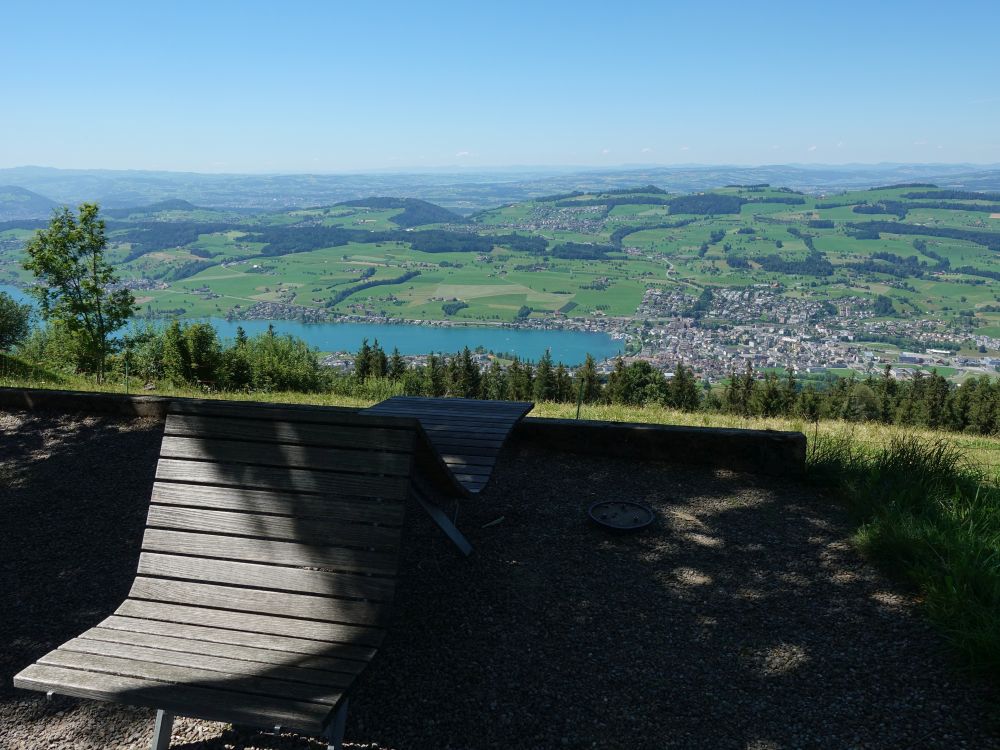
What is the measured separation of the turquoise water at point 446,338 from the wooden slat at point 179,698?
66901 mm

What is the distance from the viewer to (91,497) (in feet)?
16.5

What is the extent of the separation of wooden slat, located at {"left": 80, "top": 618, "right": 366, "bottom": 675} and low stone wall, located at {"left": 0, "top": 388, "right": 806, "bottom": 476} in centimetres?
300

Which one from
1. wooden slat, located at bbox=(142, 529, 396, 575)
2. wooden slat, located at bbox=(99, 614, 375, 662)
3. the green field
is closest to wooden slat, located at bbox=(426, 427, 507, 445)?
Answer: wooden slat, located at bbox=(142, 529, 396, 575)

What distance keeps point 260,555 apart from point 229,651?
410 millimetres

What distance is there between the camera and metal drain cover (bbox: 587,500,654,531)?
14.4ft

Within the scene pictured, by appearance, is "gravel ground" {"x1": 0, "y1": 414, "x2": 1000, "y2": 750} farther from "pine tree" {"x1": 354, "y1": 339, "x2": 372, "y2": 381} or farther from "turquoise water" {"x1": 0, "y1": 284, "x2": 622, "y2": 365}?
"turquoise water" {"x1": 0, "y1": 284, "x2": 622, "y2": 365}

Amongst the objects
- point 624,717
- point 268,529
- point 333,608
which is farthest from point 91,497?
point 624,717

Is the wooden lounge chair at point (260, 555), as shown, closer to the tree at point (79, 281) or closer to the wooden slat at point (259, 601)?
the wooden slat at point (259, 601)

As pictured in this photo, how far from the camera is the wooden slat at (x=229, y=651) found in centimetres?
231

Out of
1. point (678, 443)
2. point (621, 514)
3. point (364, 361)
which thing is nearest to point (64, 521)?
point (621, 514)

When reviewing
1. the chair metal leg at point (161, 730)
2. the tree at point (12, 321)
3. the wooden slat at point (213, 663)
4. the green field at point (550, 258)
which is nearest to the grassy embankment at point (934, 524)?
the wooden slat at point (213, 663)

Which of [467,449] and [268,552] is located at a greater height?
[268,552]

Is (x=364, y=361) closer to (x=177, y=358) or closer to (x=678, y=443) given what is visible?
(x=177, y=358)

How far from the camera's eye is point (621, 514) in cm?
459
